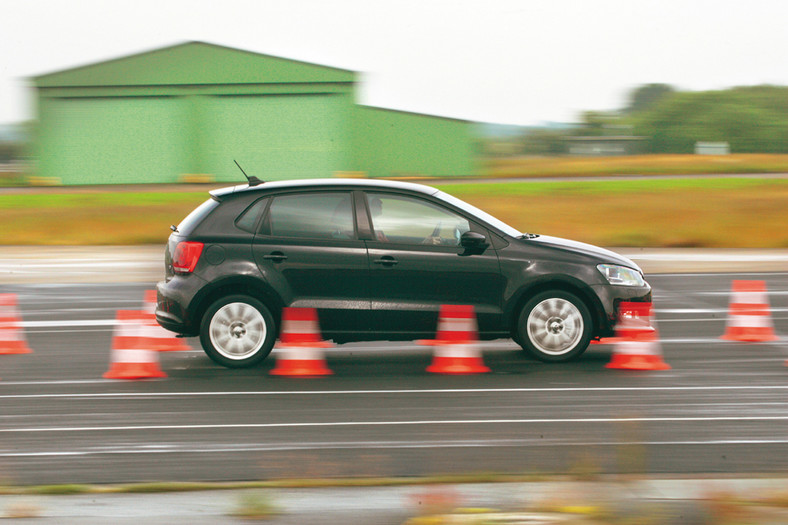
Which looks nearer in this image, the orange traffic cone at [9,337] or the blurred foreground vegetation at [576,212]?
the orange traffic cone at [9,337]

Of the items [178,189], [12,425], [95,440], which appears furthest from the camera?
[178,189]

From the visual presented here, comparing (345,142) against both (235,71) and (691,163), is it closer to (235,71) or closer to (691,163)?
(235,71)

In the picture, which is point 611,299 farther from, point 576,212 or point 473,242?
point 576,212

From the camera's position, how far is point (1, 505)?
5.28 m

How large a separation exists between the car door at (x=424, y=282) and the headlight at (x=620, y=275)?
943mm

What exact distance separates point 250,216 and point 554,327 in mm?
2851

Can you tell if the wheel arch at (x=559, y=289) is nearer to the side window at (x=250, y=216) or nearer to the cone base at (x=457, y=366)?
the cone base at (x=457, y=366)

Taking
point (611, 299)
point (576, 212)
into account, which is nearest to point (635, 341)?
point (611, 299)

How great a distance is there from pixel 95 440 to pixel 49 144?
36194 millimetres

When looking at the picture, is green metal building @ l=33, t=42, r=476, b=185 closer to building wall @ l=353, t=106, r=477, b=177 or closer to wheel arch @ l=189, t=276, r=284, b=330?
building wall @ l=353, t=106, r=477, b=177

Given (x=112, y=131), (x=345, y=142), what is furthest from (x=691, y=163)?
(x=112, y=131)

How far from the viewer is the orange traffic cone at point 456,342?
8.97 meters

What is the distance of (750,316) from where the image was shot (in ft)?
35.7

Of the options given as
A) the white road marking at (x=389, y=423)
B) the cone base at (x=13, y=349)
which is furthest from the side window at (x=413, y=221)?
the cone base at (x=13, y=349)
